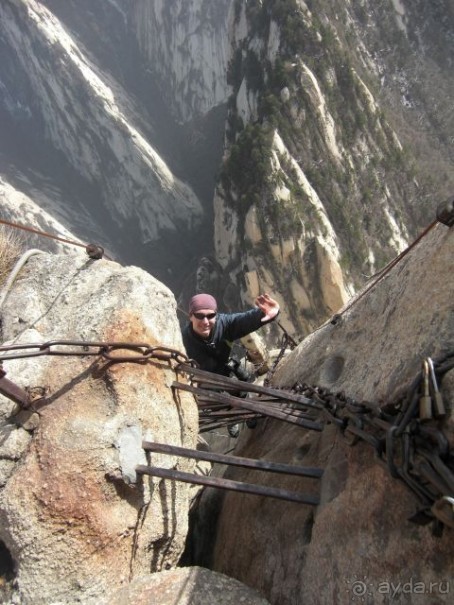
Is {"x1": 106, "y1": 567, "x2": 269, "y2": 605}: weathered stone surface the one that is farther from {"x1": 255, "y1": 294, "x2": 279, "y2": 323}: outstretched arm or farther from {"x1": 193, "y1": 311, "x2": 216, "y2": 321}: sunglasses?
{"x1": 255, "y1": 294, "x2": 279, "y2": 323}: outstretched arm

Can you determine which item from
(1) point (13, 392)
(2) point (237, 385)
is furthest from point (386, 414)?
(1) point (13, 392)

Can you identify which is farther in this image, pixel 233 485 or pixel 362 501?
pixel 233 485

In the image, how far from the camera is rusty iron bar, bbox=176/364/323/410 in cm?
307

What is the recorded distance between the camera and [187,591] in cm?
210

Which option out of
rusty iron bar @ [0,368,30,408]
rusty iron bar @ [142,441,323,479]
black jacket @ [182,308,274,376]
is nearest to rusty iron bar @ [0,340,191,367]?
rusty iron bar @ [0,368,30,408]

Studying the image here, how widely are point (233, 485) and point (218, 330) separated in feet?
8.64

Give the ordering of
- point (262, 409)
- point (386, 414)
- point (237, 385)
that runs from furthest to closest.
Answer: point (237, 385) < point (262, 409) < point (386, 414)

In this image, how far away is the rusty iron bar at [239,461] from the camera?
246 cm

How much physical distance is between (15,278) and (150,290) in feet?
3.45

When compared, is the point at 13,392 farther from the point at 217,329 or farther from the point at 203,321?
the point at 217,329

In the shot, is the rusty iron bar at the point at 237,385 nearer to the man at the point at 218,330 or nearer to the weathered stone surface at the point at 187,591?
the weathered stone surface at the point at 187,591

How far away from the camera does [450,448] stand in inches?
61.6

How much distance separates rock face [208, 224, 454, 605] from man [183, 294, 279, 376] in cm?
133

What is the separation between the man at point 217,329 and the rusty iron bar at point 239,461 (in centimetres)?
211
